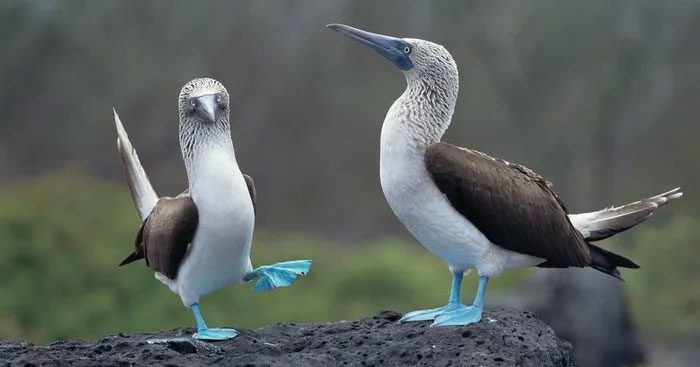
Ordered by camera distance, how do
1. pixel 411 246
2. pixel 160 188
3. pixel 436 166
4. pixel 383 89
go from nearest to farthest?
pixel 436 166 → pixel 160 188 → pixel 383 89 → pixel 411 246

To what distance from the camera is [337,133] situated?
10039mm

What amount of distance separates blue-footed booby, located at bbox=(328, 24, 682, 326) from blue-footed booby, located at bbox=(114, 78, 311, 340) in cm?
59

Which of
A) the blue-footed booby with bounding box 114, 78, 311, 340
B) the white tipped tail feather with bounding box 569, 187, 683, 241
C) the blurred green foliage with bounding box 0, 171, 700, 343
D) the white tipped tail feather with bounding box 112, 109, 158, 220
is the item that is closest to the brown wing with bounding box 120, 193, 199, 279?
the blue-footed booby with bounding box 114, 78, 311, 340

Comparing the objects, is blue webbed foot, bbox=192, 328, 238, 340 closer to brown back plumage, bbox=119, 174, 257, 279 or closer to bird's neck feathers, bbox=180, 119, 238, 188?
brown back plumage, bbox=119, 174, 257, 279

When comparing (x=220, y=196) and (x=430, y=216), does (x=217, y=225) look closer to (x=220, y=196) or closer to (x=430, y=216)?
(x=220, y=196)

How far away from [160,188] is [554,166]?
365 cm

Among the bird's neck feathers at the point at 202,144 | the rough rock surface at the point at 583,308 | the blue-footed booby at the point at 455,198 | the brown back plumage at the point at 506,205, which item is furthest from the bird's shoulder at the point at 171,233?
the rough rock surface at the point at 583,308

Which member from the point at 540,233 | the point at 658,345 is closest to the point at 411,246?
the point at 658,345

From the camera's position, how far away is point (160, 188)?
368 inches

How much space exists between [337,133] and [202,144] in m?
5.77

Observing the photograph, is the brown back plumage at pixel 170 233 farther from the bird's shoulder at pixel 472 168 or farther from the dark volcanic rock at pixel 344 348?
the bird's shoulder at pixel 472 168

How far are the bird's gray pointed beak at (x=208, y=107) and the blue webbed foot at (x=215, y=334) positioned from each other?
2.67 ft

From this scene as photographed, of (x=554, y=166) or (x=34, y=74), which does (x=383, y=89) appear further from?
(x=34, y=74)

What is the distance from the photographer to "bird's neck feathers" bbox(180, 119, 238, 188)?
4285 mm
